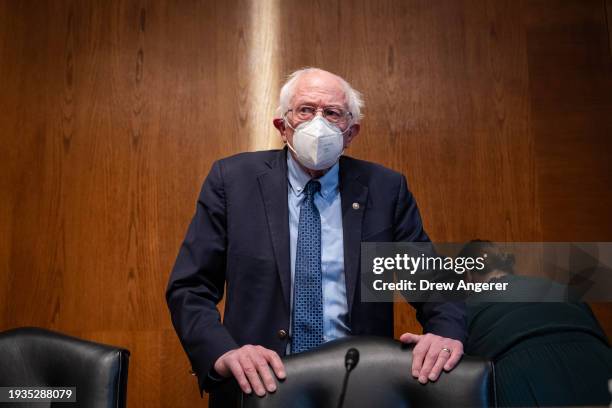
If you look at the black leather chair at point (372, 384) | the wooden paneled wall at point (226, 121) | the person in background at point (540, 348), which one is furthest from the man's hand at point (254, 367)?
the wooden paneled wall at point (226, 121)

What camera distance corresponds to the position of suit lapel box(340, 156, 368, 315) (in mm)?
1611

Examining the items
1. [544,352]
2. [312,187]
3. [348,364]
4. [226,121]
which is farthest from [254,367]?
[226,121]

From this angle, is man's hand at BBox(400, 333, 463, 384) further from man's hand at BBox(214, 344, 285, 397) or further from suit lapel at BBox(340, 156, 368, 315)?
suit lapel at BBox(340, 156, 368, 315)

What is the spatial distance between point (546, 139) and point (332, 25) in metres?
0.97

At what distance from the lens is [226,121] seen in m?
2.49

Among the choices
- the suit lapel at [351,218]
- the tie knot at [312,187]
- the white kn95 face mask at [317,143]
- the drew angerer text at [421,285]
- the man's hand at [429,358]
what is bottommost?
the man's hand at [429,358]

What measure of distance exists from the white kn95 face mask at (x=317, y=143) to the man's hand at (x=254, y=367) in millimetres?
600

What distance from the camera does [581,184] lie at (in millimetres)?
2475

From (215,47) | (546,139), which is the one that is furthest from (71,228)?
(546,139)

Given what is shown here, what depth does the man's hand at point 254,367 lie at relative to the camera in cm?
110

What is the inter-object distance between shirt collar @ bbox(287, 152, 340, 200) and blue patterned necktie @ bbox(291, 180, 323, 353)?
0.08 meters

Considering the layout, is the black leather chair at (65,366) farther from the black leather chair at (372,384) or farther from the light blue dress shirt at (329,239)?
the light blue dress shirt at (329,239)

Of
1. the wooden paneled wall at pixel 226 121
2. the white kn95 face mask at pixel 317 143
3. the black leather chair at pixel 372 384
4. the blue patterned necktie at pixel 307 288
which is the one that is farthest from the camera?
the wooden paneled wall at pixel 226 121

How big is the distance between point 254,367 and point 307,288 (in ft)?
1.52
